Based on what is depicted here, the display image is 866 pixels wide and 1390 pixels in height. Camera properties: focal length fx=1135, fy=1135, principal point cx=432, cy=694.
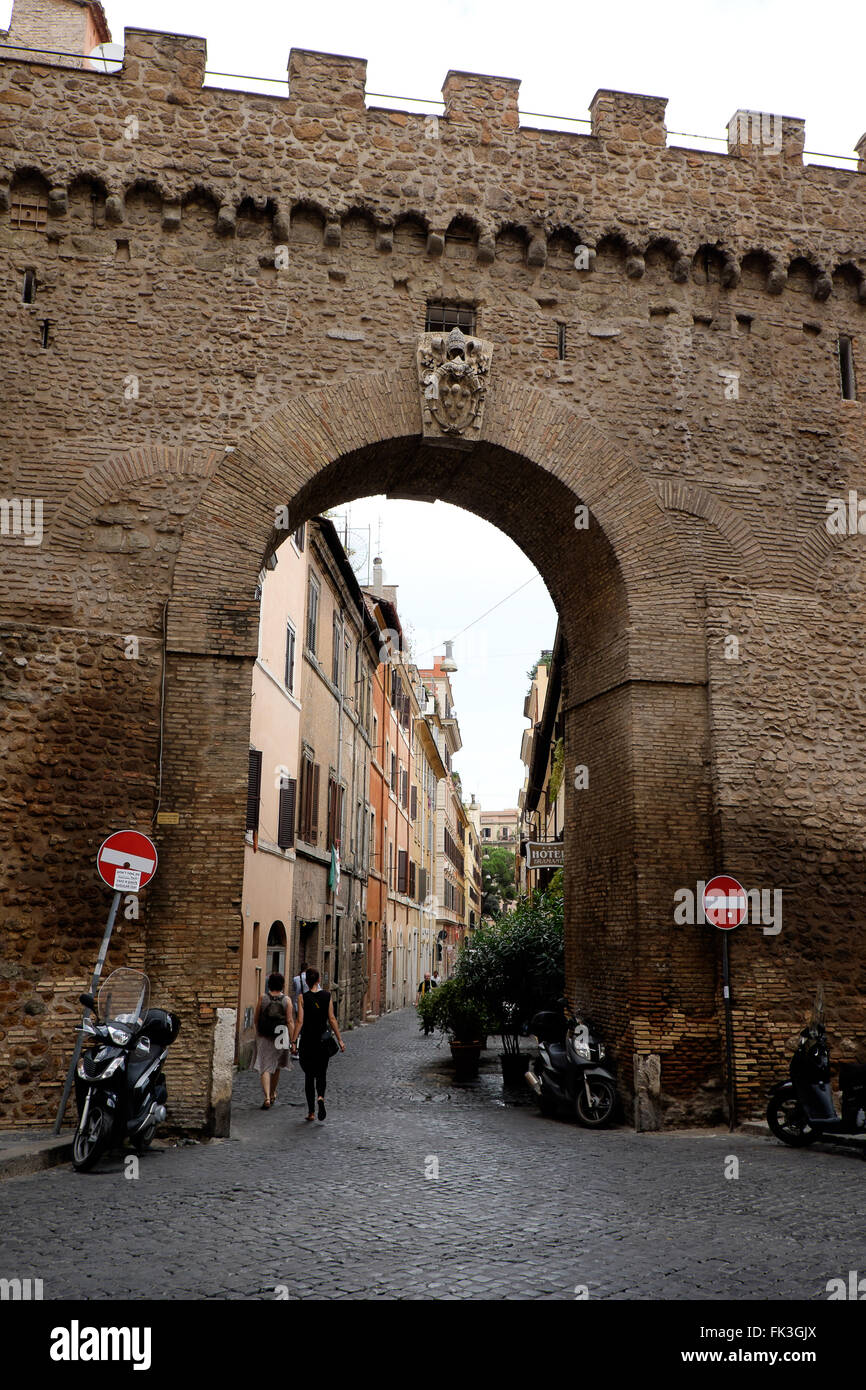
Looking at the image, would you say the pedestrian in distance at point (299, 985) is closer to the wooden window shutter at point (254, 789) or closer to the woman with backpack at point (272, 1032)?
the woman with backpack at point (272, 1032)

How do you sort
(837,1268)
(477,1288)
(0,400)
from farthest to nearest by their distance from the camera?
(0,400), (837,1268), (477,1288)

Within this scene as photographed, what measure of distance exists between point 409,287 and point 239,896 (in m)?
6.71

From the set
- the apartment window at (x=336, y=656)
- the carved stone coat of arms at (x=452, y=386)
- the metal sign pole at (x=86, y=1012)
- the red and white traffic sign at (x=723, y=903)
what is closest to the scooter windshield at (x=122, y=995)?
the metal sign pole at (x=86, y=1012)

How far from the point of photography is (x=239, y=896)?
1041cm

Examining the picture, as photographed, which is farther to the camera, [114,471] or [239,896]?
[114,471]

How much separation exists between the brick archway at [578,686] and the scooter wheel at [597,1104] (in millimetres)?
444

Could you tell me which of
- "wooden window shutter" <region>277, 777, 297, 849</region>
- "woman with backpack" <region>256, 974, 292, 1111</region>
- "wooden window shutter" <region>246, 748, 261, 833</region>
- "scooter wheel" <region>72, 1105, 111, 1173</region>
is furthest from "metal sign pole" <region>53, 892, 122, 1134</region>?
"wooden window shutter" <region>277, 777, 297, 849</region>

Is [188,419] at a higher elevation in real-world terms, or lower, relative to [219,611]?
higher

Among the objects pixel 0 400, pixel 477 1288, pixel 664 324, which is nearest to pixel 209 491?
pixel 0 400

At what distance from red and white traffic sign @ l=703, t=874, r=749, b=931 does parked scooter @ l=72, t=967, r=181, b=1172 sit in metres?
5.12

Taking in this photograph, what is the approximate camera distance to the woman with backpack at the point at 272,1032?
40.8 ft

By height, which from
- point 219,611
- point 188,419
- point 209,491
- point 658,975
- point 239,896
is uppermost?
point 188,419
